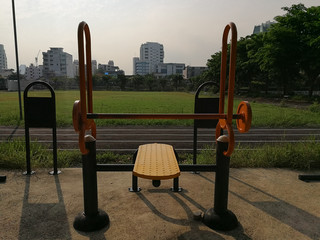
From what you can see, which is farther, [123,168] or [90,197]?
[123,168]

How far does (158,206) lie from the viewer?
2.96m

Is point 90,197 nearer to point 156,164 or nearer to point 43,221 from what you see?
point 43,221

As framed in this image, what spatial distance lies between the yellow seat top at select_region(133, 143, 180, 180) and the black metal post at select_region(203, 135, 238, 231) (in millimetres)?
452

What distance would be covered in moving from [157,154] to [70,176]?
5.67 ft

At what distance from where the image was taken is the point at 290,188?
3508 mm

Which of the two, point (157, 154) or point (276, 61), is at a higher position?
point (276, 61)

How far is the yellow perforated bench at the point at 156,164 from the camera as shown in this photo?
2098mm

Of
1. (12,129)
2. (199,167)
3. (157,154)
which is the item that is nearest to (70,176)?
(157,154)

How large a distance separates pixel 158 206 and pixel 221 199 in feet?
2.46

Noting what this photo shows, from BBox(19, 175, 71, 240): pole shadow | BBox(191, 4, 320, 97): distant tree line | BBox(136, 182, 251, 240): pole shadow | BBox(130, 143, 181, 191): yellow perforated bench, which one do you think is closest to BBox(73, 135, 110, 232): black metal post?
BBox(19, 175, 71, 240): pole shadow

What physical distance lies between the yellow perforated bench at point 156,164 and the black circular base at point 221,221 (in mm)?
522

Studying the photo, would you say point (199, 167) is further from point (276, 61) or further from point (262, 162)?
point (276, 61)

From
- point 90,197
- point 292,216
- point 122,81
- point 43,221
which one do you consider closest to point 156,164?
point 90,197

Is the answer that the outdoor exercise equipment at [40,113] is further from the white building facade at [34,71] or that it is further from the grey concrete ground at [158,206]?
the white building facade at [34,71]
